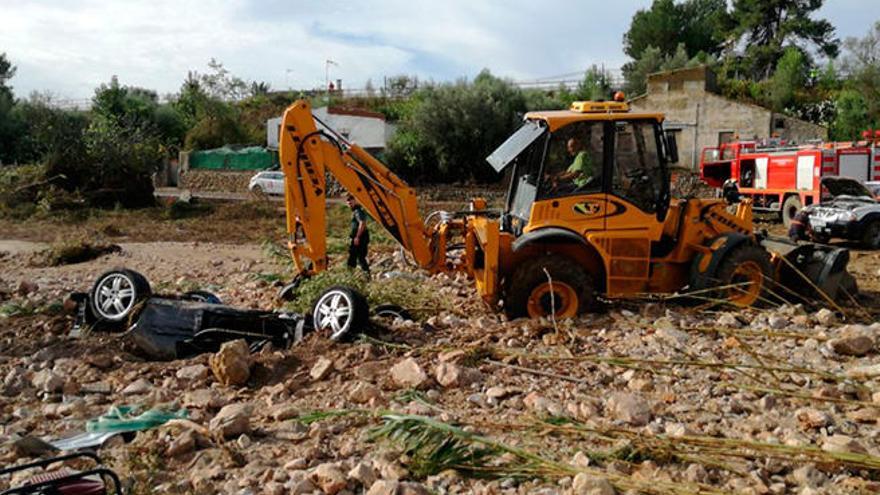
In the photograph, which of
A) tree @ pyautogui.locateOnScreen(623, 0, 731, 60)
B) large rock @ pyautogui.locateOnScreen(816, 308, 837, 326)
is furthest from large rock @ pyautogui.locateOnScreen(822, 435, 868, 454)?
tree @ pyautogui.locateOnScreen(623, 0, 731, 60)

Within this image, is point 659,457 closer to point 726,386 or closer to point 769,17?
point 726,386

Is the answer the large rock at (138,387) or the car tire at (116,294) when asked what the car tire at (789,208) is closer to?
the car tire at (116,294)

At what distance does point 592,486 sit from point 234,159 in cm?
3857

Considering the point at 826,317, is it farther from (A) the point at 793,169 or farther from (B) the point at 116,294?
(A) the point at 793,169

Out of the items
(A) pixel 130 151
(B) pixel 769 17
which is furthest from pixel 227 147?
(B) pixel 769 17

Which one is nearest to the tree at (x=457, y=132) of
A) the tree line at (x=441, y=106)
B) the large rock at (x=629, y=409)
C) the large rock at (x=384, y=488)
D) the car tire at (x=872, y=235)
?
the tree line at (x=441, y=106)

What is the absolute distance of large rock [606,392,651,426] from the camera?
509 cm

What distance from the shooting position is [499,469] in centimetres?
433

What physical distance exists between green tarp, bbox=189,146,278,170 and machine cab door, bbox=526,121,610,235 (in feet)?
105

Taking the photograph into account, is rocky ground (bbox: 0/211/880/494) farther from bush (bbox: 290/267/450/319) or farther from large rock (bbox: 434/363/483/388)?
bush (bbox: 290/267/450/319)

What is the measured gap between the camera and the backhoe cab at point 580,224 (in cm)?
837

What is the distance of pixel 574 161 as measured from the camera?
845 centimetres

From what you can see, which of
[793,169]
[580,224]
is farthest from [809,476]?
[793,169]

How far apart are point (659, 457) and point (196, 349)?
456 centimetres
